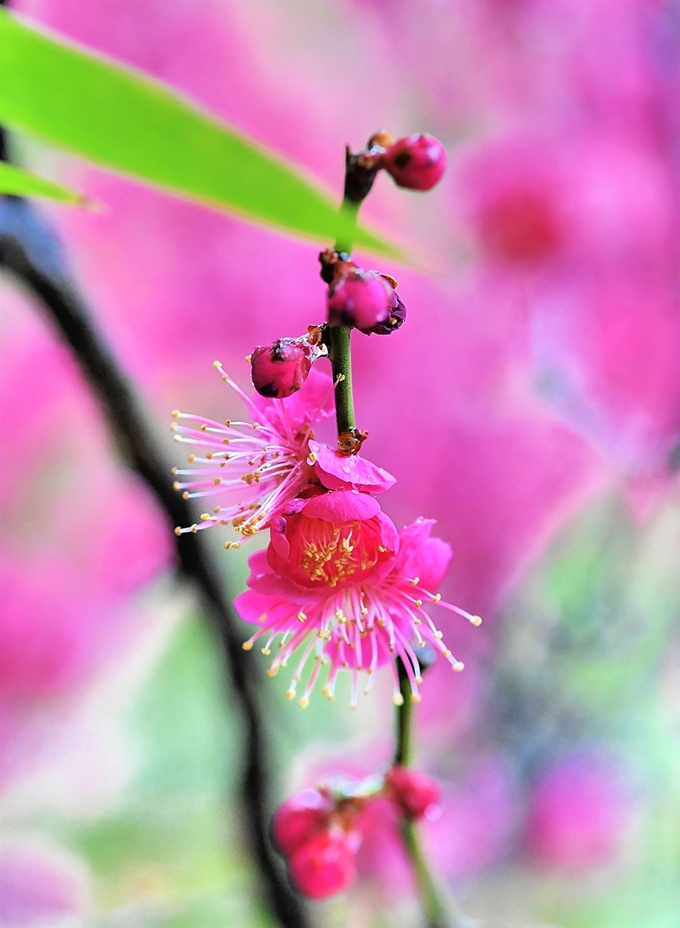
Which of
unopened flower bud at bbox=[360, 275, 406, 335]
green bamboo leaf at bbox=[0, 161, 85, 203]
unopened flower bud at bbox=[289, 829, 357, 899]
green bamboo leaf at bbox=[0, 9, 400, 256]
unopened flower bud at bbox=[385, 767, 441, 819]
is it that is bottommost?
unopened flower bud at bbox=[289, 829, 357, 899]

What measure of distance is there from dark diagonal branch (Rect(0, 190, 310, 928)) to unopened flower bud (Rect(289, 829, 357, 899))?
0.26m

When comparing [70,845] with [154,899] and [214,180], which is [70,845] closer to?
[154,899]

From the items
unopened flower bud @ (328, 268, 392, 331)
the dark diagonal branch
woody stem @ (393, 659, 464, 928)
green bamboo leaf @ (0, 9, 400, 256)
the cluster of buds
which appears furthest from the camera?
the dark diagonal branch

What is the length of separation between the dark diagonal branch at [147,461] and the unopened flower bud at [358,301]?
0.48m

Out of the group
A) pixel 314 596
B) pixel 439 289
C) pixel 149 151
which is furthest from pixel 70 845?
pixel 149 151

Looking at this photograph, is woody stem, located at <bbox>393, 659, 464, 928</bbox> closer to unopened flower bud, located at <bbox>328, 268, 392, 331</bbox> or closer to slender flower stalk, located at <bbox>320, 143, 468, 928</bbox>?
slender flower stalk, located at <bbox>320, 143, 468, 928</bbox>

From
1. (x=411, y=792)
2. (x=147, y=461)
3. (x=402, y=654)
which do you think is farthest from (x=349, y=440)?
(x=147, y=461)

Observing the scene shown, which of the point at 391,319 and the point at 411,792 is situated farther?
the point at 411,792

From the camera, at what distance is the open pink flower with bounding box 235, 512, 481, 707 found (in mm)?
347

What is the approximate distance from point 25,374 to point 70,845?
504 millimetres

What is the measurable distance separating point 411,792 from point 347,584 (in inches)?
7.7

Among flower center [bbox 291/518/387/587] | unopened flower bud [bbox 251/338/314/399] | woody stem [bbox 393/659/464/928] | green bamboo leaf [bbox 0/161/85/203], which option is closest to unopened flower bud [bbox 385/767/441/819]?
woody stem [bbox 393/659/464/928]

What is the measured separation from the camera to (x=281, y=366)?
0.31m

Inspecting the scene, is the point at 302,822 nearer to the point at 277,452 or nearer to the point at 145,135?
the point at 277,452
